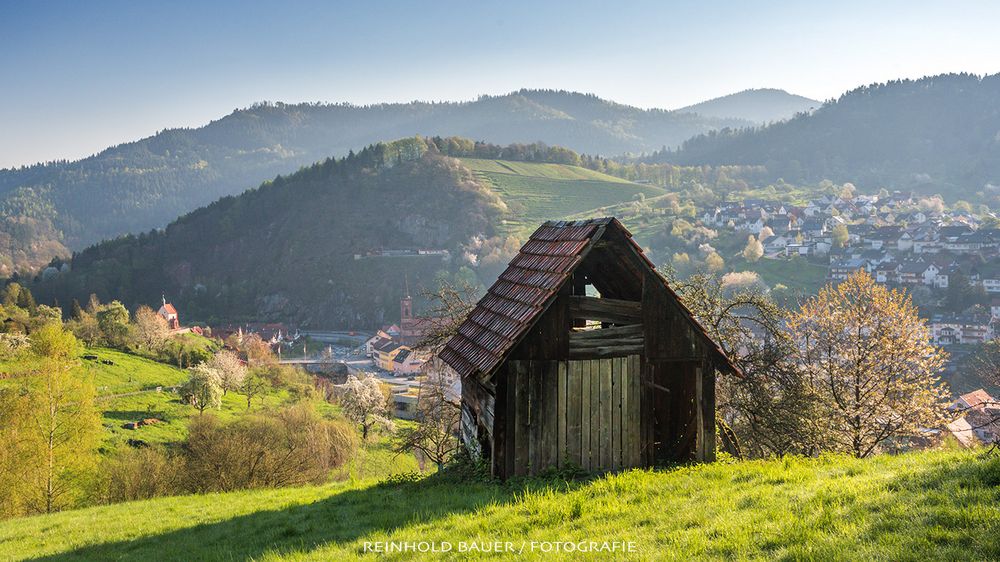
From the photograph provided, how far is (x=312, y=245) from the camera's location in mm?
155750

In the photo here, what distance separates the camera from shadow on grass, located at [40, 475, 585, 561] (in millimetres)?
8094

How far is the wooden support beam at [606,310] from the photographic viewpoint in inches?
386

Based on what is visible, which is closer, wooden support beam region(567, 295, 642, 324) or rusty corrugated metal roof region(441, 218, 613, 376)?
rusty corrugated metal roof region(441, 218, 613, 376)

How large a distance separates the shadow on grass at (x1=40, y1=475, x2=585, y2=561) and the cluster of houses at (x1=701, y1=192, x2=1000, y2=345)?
230ft

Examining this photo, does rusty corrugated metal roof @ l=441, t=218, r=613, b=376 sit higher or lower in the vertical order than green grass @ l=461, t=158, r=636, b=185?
lower

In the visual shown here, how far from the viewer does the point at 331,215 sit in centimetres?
16300

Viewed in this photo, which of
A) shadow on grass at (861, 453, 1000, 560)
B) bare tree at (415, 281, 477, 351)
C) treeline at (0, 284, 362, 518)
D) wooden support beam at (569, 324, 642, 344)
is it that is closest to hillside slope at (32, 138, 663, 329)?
treeline at (0, 284, 362, 518)

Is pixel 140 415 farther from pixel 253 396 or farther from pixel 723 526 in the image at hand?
pixel 723 526

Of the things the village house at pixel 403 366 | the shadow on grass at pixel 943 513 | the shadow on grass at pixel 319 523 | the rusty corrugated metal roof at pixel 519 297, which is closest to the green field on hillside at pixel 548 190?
the village house at pixel 403 366

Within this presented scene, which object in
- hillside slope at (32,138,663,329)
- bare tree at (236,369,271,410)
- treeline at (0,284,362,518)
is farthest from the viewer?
hillside slope at (32,138,663,329)

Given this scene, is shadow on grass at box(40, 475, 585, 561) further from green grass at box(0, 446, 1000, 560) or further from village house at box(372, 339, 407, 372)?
village house at box(372, 339, 407, 372)

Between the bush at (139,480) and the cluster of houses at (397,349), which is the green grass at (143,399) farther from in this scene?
the cluster of houses at (397,349)

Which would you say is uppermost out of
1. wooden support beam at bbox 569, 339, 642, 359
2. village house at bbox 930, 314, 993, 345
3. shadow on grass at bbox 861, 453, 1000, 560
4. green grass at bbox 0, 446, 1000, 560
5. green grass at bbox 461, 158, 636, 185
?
→ green grass at bbox 461, 158, 636, 185

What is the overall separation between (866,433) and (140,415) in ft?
164
